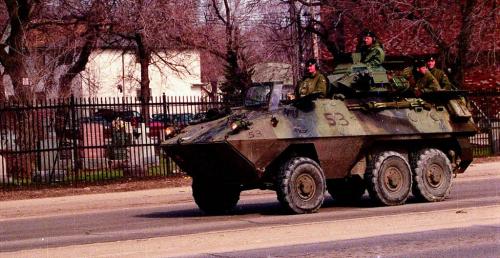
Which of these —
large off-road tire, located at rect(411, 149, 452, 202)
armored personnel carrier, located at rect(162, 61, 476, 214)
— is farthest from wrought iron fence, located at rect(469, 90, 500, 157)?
large off-road tire, located at rect(411, 149, 452, 202)

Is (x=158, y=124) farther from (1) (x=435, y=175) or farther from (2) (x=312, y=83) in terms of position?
(1) (x=435, y=175)

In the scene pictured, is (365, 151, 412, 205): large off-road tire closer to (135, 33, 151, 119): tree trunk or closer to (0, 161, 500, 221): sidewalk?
(0, 161, 500, 221): sidewalk

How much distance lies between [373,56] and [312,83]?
4.69 ft

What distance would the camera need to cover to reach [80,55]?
107ft

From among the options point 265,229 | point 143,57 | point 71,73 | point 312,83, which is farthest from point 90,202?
point 143,57

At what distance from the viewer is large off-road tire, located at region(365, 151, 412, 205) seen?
16.9 meters

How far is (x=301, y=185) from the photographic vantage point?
16.1 m

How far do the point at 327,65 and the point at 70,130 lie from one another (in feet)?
50.5

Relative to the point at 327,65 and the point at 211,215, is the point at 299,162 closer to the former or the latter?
the point at 211,215

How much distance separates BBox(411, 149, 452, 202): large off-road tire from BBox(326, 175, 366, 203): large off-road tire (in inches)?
47.0

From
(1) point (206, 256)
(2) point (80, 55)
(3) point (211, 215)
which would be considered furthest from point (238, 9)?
(1) point (206, 256)

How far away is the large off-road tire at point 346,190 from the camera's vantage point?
60.4 ft

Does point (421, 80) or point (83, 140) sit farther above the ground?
point (421, 80)

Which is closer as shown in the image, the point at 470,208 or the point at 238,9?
the point at 470,208
